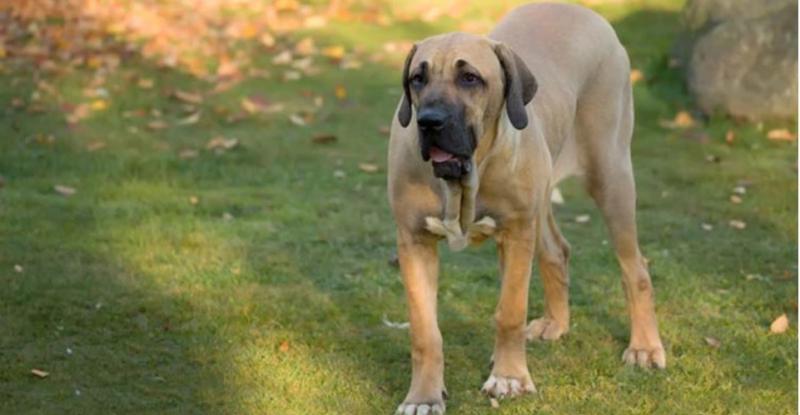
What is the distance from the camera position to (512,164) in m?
5.69

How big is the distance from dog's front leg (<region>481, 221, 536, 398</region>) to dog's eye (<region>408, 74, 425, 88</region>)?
0.73 metres

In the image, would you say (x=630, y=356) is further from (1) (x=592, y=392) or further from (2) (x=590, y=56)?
(2) (x=590, y=56)

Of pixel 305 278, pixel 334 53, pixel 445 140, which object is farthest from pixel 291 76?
pixel 445 140

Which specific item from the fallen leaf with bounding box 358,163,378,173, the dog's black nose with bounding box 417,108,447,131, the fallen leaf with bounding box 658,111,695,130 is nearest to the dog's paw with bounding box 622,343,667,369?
the dog's black nose with bounding box 417,108,447,131

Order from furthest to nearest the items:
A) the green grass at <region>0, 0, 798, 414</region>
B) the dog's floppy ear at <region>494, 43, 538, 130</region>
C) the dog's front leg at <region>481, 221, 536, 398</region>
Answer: the green grass at <region>0, 0, 798, 414</region>
the dog's front leg at <region>481, 221, 536, 398</region>
the dog's floppy ear at <region>494, 43, 538, 130</region>

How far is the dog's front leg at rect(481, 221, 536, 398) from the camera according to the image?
588 cm

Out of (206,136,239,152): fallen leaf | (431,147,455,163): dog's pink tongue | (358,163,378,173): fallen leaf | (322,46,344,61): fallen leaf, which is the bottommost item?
(322,46,344,61): fallen leaf

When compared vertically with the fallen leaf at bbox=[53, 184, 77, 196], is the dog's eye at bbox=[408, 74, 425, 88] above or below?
above

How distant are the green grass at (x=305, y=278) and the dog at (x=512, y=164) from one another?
20cm

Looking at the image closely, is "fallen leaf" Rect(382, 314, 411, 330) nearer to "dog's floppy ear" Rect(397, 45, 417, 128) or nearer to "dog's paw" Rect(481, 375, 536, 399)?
"dog's paw" Rect(481, 375, 536, 399)

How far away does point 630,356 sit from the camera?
646cm

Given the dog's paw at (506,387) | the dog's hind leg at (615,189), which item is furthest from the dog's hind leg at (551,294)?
the dog's paw at (506,387)

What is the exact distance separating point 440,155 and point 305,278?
8.13 ft

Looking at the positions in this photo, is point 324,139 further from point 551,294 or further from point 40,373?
point 40,373
